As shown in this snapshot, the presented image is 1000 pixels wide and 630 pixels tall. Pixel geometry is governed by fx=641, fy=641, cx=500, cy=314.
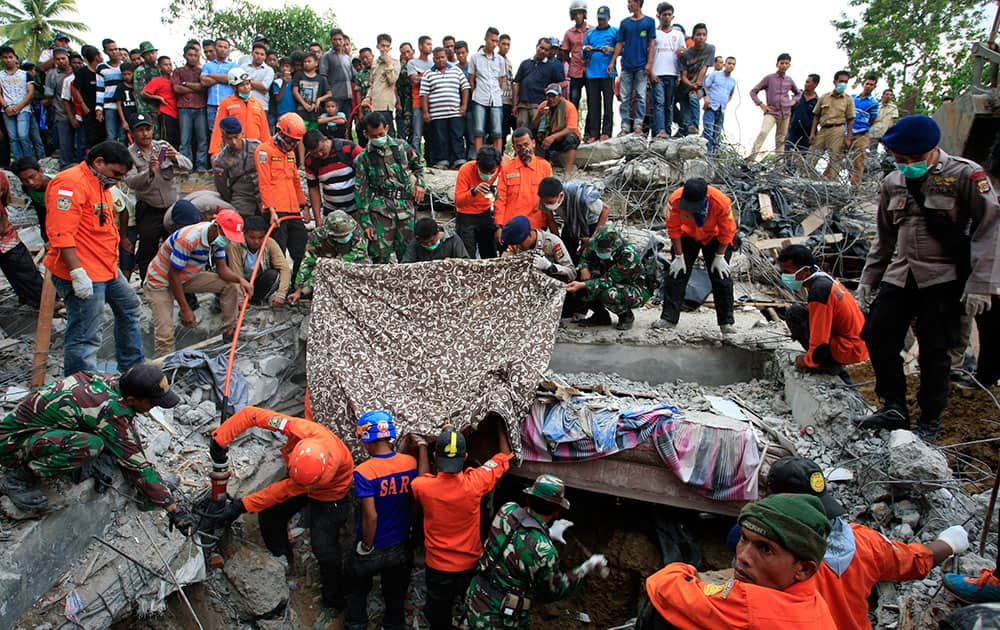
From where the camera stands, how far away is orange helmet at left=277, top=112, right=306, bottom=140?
21.4 ft

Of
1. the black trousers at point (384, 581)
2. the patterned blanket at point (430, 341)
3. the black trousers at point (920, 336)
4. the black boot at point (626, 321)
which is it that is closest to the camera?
the black trousers at point (920, 336)

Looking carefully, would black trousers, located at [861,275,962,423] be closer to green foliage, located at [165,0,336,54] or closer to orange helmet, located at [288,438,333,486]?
orange helmet, located at [288,438,333,486]

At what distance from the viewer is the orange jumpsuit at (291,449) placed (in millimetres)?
4418

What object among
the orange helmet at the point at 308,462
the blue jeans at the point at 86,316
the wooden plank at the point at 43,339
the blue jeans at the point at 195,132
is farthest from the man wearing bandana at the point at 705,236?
the blue jeans at the point at 195,132

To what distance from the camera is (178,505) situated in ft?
15.0

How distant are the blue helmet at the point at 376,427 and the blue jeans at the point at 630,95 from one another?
273 inches

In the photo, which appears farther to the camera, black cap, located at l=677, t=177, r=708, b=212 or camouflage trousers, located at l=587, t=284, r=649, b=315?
camouflage trousers, located at l=587, t=284, r=649, b=315

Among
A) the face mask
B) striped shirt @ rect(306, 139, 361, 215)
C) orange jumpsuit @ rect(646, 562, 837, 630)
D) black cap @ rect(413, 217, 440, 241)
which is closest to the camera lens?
orange jumpsuit @ rect(646, 562, 837, 630)

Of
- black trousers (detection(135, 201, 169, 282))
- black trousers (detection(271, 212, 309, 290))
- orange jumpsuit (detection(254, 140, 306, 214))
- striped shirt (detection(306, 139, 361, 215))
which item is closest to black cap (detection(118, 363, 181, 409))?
black trousers (detection(271, 212, 309, 290))

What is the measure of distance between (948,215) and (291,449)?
4.61 m

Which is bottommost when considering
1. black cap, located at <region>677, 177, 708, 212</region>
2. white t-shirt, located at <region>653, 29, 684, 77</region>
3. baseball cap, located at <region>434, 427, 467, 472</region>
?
baseball cap, located at <region>434, 427, 467, 472</region>

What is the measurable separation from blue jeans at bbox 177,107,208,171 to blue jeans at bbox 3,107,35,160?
→ 2588 mm

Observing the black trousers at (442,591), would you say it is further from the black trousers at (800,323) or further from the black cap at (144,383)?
the black trousers at (800,323)

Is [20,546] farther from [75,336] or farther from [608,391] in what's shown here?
[608,391]
